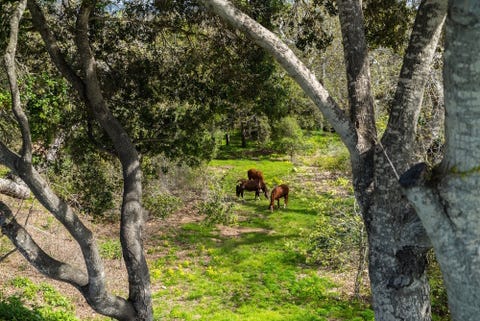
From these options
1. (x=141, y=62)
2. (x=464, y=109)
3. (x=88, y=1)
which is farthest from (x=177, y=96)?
(x=464, y=109)

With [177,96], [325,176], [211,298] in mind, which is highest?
[177,96]

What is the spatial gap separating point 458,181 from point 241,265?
11.7 m

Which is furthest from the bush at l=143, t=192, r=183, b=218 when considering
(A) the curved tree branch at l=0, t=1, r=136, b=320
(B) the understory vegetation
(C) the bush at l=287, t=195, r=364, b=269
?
(A) the curved tree branch at l=0, t=1, r=136, b=320

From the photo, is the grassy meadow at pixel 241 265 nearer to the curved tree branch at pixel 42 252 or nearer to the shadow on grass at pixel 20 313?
the shadow on grass at pixel 20 313

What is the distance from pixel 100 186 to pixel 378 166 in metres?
8.22

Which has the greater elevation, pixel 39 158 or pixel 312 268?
pixel 39 158

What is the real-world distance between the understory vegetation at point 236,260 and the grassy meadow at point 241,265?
29mm

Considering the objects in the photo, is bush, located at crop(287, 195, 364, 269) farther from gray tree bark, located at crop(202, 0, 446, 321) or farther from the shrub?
gray tree bark, located at crop(202, 0, 446, 321)

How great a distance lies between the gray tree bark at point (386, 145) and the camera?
180 inches

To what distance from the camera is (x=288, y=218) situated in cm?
1894

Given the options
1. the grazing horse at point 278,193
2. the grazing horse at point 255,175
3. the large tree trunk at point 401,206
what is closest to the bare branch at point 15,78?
the large tree trunk at point 401,206

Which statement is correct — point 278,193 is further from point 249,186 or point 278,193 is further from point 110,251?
point 110,251

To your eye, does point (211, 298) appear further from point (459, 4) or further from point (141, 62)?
point (459, 4)

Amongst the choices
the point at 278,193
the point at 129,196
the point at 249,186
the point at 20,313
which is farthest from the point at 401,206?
the point at 249,186
